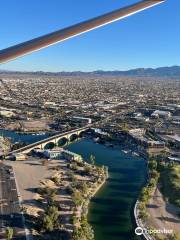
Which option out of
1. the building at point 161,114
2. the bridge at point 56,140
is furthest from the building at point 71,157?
the building at point 161,114

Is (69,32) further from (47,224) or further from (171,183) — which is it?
(171,183)

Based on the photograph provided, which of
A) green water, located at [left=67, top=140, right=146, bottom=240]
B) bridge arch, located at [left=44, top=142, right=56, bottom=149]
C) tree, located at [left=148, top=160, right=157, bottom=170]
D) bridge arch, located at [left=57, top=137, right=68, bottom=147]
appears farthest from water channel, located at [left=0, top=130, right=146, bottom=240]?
bridge arch, located at [left=44, top=142, right=56, bottom=149]

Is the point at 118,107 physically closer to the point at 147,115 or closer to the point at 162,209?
the point at 147,115

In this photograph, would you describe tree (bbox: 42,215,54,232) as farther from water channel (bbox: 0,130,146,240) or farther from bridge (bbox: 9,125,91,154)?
bridge (bbox: 9,125,91,154)

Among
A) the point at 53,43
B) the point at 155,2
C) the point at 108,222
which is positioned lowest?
the point at 108,222

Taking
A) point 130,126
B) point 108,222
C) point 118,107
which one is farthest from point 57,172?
point 118,107
